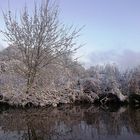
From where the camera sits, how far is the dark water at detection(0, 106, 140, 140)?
1909 centimetres

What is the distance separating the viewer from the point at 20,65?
14.3m

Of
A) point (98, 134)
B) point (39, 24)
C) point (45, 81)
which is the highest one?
point (39, 24)

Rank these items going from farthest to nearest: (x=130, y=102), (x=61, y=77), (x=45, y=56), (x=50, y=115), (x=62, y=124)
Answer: (x=130, y=102), (x=50, y=115), (x=62, y=124), (x=61, y=77), (x=45, y=56)

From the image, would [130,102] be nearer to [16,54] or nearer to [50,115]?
[50,115]

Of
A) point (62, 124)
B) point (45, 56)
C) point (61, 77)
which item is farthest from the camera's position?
point (62, 124)

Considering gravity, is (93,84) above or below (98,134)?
above

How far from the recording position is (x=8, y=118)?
2453 cm

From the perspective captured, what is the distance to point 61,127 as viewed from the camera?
872 inches

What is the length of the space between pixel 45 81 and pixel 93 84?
94.1 ft

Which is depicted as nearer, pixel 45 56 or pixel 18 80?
pixel 45 56

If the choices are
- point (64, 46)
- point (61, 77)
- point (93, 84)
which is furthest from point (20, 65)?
point (93, 84)

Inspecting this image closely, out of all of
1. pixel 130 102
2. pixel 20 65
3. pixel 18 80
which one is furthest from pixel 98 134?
pixel 130 102

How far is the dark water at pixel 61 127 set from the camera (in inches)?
752

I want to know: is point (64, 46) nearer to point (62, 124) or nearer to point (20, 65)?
point (20, 65)
